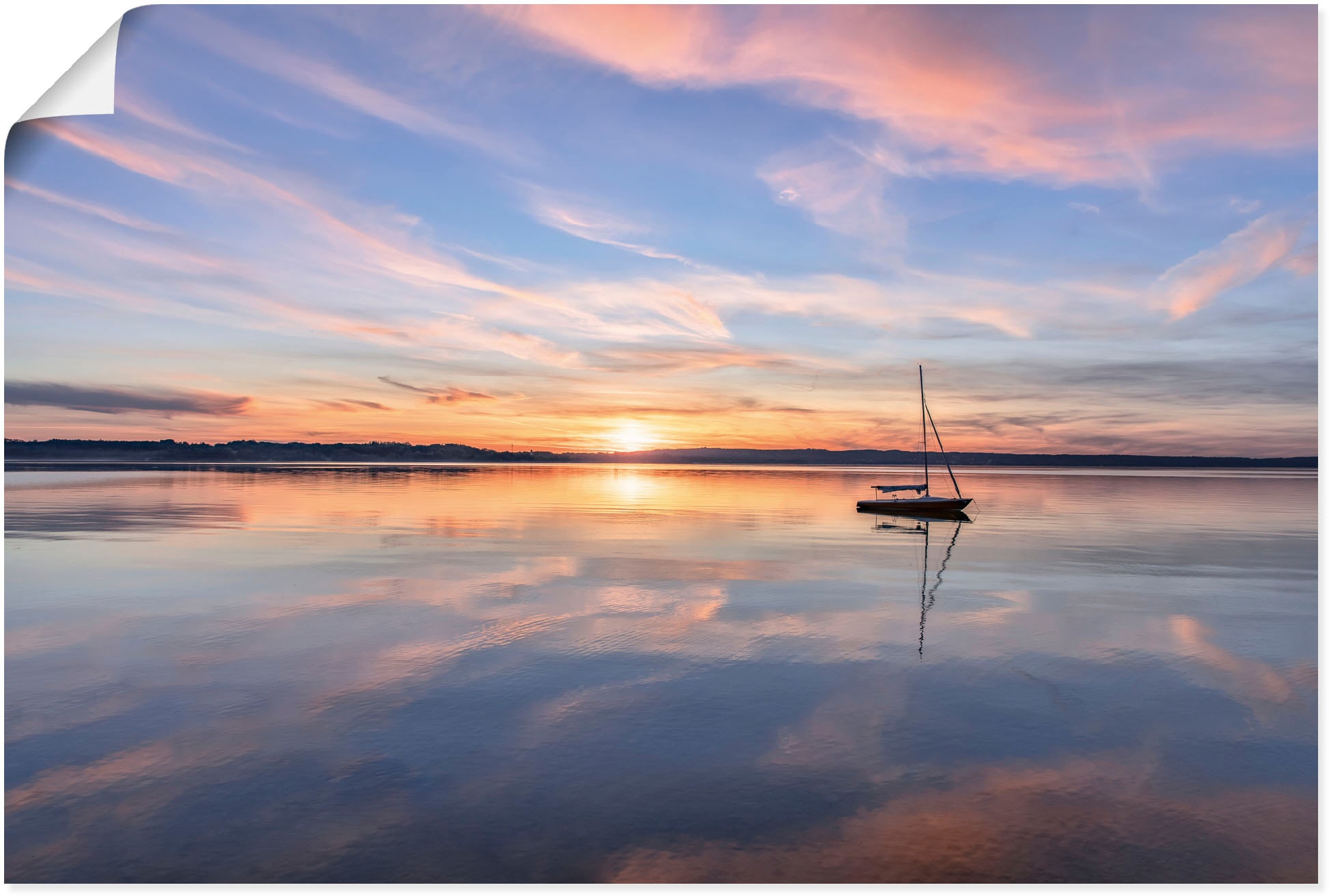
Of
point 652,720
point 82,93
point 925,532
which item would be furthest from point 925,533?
point 82,93

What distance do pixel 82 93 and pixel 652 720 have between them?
9.66 m

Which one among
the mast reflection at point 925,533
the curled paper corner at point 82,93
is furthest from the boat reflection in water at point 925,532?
the curled paper corner at point 82,93

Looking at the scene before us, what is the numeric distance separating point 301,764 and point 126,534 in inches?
1060

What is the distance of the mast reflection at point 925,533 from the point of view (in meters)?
18.2

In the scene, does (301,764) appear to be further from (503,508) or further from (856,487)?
(856,487)

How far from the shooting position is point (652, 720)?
1048cm

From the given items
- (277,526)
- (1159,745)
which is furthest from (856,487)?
(1159,745)

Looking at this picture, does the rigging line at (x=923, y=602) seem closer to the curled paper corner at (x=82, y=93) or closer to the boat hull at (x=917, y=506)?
the curled paper corner at (x=82, y=93)

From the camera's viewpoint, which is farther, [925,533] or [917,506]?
[917,506]

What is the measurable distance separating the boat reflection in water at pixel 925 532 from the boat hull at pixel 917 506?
249mm

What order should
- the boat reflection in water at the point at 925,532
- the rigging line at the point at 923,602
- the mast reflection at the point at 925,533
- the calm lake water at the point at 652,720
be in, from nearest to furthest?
1. the calm lake water at the point at 652,720
2. the rigging line at the point at 923,602
3. the mast reflection at the point at 925,533
4. the boat reflection in water at the point at 925,532

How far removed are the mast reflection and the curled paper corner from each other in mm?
14056

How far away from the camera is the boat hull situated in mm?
46781

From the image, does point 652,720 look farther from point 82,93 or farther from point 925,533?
point 925,533
